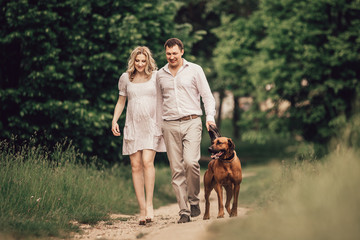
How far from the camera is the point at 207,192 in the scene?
25.8 feet

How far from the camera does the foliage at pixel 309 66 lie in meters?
20.1

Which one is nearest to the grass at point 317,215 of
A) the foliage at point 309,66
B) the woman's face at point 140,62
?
the woman's face at point 140,62

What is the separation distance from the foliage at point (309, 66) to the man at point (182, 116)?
12194mm

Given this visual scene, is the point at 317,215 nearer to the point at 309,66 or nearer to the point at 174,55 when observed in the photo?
the point at 174,55

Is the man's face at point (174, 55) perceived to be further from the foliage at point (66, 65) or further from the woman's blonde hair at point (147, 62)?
the foliage at point (66, 65)

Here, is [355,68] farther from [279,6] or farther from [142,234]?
[142,234]

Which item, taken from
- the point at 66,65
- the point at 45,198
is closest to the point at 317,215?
the point at 45,198

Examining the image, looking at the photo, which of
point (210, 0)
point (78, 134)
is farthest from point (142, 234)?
point (210, 0)

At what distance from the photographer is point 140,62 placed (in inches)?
310

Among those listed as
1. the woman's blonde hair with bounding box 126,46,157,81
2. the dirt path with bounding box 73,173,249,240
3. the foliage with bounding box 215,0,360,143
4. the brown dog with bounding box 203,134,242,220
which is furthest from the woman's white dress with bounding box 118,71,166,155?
the foliage with bounding box 215,0,360,143

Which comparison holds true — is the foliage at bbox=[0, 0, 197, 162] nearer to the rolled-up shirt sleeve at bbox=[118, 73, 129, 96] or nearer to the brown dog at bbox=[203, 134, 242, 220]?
the rolled-up shirt sleeve at bbox=[118, 73, 129, 96]

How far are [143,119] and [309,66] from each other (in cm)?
1409

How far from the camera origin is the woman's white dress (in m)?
7.84

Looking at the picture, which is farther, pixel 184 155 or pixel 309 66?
pixel 309 66
